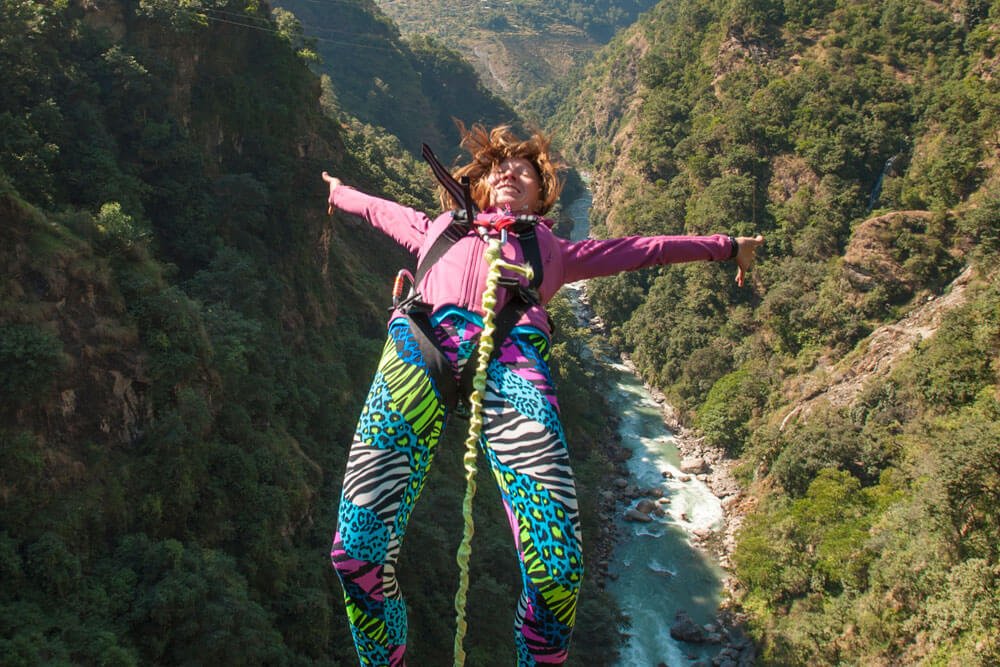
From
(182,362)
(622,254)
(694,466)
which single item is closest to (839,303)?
(694,466)

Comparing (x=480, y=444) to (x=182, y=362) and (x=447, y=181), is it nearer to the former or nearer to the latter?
(x=447, y=181)

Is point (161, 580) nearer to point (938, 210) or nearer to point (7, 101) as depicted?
point (7, 101)

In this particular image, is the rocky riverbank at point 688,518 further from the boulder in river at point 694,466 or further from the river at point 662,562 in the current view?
the river at point 662,562

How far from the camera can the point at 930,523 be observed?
1878 cm

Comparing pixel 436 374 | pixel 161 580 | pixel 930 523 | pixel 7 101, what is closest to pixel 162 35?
pixel 7 101

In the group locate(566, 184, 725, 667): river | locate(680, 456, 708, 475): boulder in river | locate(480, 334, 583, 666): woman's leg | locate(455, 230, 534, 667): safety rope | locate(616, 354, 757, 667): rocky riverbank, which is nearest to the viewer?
locate(480, 334, 583, 666): woman's leg

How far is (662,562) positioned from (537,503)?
24145mm

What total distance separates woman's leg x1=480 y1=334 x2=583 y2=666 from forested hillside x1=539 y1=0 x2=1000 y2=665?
17911 mm

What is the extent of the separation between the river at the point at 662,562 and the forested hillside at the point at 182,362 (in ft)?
7.00

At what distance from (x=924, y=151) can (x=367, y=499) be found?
4102 cm

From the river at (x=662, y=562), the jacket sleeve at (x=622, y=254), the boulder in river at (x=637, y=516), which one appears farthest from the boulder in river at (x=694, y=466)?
the jacket sleeve at (x=622, y=254)

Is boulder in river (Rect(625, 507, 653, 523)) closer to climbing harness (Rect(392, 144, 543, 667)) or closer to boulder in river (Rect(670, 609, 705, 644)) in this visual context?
boulder in river (Rect(670, 609, 705, 644))

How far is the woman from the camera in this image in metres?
1.94

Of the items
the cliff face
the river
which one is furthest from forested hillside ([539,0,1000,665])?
the cliff face
